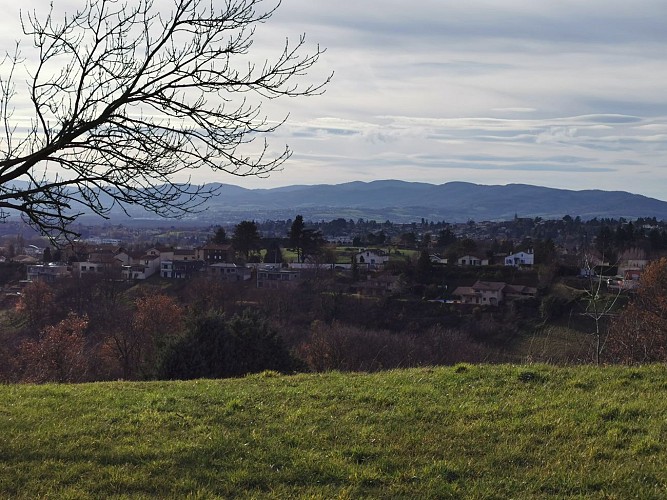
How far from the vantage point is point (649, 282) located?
35.7m

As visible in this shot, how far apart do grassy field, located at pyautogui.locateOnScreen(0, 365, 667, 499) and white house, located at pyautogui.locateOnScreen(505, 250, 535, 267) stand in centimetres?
5727

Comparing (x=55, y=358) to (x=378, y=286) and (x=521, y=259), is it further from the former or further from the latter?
(x=521, y=259)

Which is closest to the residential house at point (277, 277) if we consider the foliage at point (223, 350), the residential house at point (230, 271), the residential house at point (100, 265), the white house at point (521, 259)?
the residential house at point (230, 271)

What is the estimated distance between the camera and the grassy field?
5.15 meters

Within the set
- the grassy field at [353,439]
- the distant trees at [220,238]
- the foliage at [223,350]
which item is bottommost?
the foliage at [223,350]

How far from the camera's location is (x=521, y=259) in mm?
65750

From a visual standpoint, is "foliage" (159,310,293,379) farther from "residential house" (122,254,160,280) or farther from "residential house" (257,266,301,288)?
"residential house" (122,254,160,280)

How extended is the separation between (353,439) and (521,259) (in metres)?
62.1

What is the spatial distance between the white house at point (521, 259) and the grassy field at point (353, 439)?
57.3m

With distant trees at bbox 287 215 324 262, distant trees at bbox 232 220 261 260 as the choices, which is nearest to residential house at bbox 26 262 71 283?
distant trees at bbox 232 220 261 260

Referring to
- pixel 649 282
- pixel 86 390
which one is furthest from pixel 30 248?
pixel 86 390

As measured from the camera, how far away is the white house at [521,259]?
64.5 metres

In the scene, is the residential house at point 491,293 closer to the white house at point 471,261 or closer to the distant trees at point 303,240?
the white house at point 471,261

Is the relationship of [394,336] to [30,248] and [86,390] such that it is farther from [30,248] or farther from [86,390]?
[30,248]
